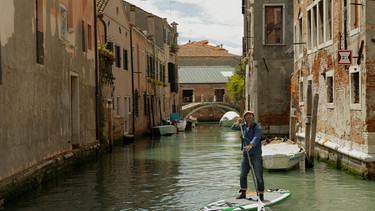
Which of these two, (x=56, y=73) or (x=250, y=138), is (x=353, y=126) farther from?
(x=56, y=73)

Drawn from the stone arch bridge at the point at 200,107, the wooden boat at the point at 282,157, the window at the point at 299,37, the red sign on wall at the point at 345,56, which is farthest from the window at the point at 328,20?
the stone arch bridge at the point at 200,107

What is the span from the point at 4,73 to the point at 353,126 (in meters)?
6.89

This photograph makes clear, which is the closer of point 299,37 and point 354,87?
point 354,87

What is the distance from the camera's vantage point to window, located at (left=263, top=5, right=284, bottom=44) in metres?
24.3

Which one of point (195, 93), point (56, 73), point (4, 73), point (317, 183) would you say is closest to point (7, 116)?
point (4, 73)

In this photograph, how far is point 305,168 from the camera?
530 inches

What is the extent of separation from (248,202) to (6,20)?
4.77 meters

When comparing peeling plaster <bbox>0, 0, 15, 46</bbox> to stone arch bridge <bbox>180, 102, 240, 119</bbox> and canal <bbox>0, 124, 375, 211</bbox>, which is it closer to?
canal <bbox>0, 124, 375, 211</bbox>

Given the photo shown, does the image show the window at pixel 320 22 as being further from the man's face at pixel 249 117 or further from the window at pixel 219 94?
the window at pixel 219 94

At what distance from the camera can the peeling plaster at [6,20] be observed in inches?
362

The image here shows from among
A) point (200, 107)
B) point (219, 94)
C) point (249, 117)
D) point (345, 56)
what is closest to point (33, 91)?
point (249, 117)

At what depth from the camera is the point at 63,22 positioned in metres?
14.1

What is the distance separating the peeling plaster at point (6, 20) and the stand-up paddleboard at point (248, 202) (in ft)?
13.6

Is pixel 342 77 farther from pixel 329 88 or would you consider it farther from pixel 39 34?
pixel 39 34
